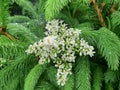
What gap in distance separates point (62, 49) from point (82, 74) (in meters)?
0.15

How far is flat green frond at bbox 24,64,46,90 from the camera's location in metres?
1.53

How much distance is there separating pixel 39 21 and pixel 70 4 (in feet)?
0.66

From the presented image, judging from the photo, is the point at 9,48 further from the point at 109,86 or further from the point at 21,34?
the point at 109,86

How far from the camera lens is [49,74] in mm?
1577

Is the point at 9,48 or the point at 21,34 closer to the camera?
the point at 9,48

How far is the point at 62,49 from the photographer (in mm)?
A: 1494

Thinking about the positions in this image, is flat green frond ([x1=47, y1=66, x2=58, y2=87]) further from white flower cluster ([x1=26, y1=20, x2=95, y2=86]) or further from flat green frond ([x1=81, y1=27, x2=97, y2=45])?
flat green frond ([x1=81, y1=27, x2=97, y2=45])

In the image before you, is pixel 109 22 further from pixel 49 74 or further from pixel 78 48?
pixel 49 74

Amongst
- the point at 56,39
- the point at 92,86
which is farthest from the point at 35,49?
the point at 92,86

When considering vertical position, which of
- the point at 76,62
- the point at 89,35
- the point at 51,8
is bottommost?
the point at 76,62

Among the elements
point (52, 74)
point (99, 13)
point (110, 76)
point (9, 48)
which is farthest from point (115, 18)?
point (9, 48)

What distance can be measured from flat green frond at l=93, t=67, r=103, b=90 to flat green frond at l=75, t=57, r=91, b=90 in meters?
0.06

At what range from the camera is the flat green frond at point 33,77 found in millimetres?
1528

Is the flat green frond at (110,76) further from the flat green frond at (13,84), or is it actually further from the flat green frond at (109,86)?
the flat green frond at (13,84)
